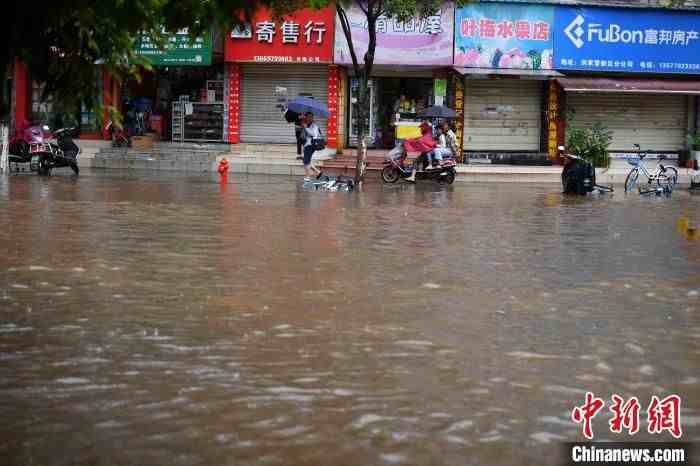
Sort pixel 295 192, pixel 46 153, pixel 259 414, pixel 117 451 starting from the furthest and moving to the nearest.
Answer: pixel 46 153 → pixel 295 192 → pixel 259 414 → pixel 117 451

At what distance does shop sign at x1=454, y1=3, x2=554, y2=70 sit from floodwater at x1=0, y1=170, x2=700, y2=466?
53.3ft

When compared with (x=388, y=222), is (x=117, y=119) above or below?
above

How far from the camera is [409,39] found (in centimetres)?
3069

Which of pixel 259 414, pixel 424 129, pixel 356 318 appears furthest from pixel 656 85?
pixel 259 414

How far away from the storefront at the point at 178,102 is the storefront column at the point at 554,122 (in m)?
9.43

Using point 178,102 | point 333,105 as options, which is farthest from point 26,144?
point 333,105

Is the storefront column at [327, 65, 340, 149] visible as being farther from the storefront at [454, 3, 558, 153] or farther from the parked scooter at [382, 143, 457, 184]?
the parked scooter at [382, 143, 457, 184]

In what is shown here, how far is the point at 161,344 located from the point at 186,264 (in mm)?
3731

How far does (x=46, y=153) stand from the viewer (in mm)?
24953

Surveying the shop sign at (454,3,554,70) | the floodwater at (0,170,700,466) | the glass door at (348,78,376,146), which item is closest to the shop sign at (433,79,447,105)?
the shop sign at (454,3,554,70)

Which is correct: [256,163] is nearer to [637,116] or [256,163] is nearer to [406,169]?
[406,169]

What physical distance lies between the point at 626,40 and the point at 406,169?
9.80 meters

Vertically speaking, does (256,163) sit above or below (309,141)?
below

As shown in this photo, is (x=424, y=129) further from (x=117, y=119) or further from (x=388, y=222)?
(x=117, y=119)
